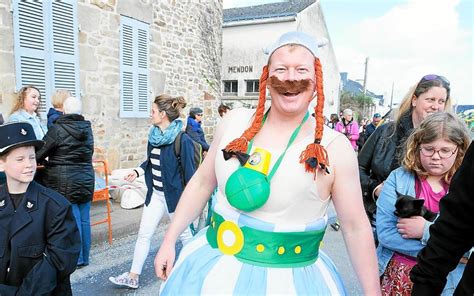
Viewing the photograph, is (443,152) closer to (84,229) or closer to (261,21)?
(84,229)

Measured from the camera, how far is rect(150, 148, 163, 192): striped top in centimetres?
349

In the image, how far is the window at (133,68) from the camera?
6.91m

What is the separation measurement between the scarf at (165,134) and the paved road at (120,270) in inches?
55.3

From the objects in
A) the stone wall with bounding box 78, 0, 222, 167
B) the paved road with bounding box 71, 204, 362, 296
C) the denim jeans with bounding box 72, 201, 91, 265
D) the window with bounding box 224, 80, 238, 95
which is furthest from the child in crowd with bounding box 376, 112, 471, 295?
the window with bounding box 224, 80, 238, 95

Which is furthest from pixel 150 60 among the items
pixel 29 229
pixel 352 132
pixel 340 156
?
pixel 340 156

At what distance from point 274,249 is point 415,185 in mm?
997

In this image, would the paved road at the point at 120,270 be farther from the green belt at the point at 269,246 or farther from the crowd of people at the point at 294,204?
the green belt at the point at 269,246

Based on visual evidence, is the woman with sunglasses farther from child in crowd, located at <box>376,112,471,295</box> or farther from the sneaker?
the sneaker

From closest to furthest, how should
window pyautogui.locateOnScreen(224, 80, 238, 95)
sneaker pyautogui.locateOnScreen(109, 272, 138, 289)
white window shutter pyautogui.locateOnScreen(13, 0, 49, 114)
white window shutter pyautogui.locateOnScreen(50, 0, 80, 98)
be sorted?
1. sneaker pyautogui.locateOnScreen(109, 272, 138, 289)
2. white window shutter pyautogui.locateOnScreen(13, 0, 49, 114)
3. white window shutter pyautogui.locateOnScreen(50, 0, 80, 98)
4. window pyautogui.locateOnScreen(224, 80, 238, 95)

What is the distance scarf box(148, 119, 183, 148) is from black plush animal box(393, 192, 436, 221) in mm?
2249

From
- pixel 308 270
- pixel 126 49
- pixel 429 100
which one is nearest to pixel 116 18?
pixel 126 49

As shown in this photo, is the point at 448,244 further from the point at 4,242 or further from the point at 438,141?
the point at 4,242

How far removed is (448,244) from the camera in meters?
1.10

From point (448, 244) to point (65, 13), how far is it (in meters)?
6.37
